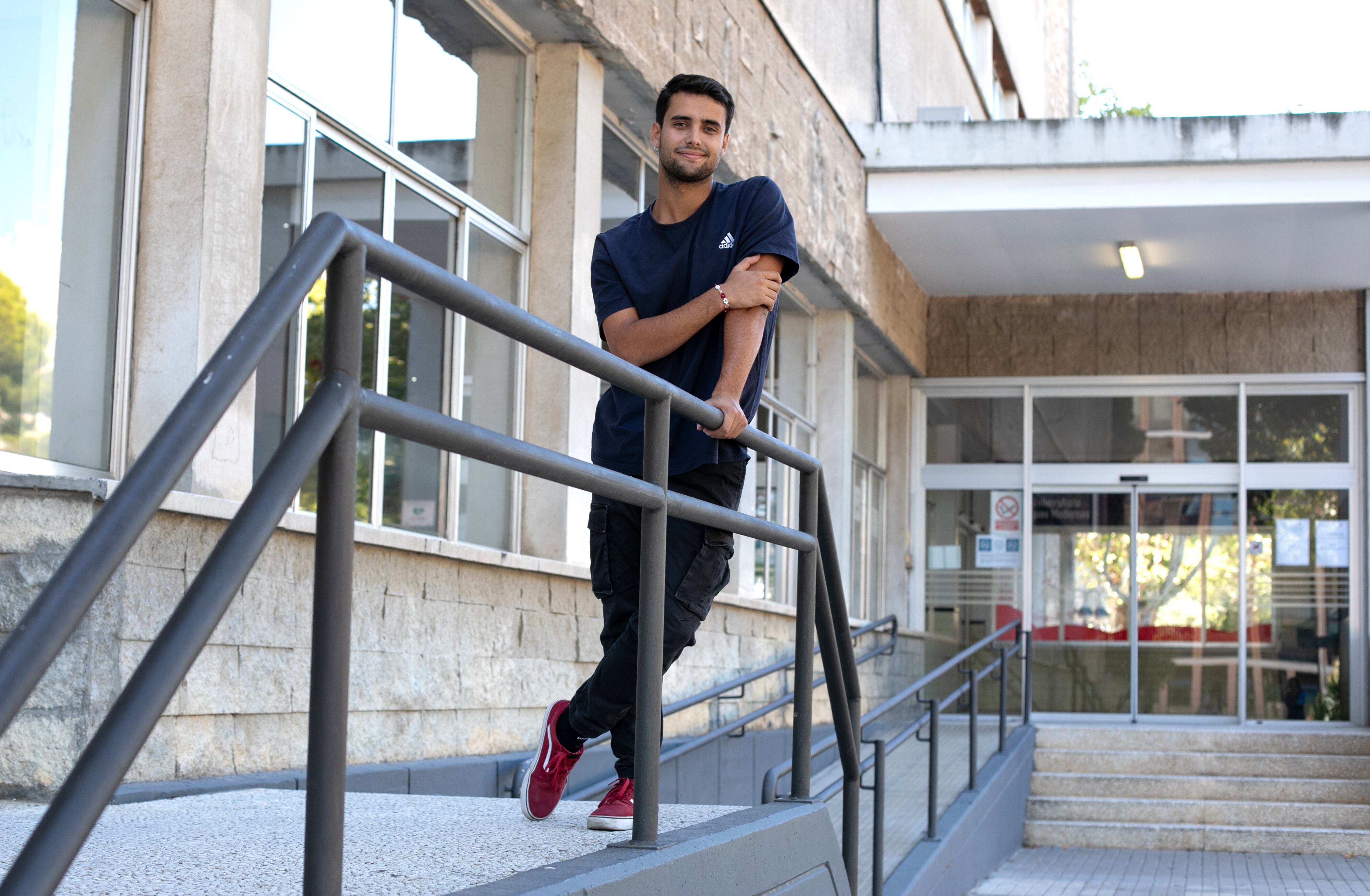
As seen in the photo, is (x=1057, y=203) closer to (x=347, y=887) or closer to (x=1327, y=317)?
(x=1327, y=317)

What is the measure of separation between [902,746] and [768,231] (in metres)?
5.48

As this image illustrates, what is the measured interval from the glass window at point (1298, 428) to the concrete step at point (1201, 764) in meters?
3.31

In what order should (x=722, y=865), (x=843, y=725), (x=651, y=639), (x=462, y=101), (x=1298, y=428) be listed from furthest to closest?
(x=1298, y=428)
(x=462, y=101)
(x=843, y=725)
(x=722, y=865)
(x=651, y=639)

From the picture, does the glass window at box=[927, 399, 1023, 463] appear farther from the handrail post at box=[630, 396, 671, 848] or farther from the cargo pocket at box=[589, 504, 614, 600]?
the handrail post at box=[630, 396, 671, 848]

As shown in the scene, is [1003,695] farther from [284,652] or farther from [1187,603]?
[284,652]

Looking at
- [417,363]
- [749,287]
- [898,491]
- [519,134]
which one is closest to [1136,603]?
[898,491]

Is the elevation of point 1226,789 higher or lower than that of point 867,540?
lower

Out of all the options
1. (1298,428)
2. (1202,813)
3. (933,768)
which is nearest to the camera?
(933,768)

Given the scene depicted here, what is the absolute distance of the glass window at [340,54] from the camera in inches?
189

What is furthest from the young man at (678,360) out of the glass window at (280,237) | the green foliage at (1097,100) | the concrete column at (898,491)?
the green foliage at (1097,100)

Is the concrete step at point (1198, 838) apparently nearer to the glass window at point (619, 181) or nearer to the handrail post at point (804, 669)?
the glass window at point (619, 181)

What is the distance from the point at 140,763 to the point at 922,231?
8.99 metres

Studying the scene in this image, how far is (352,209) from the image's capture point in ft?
17.4

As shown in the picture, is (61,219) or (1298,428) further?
(1298,428)
